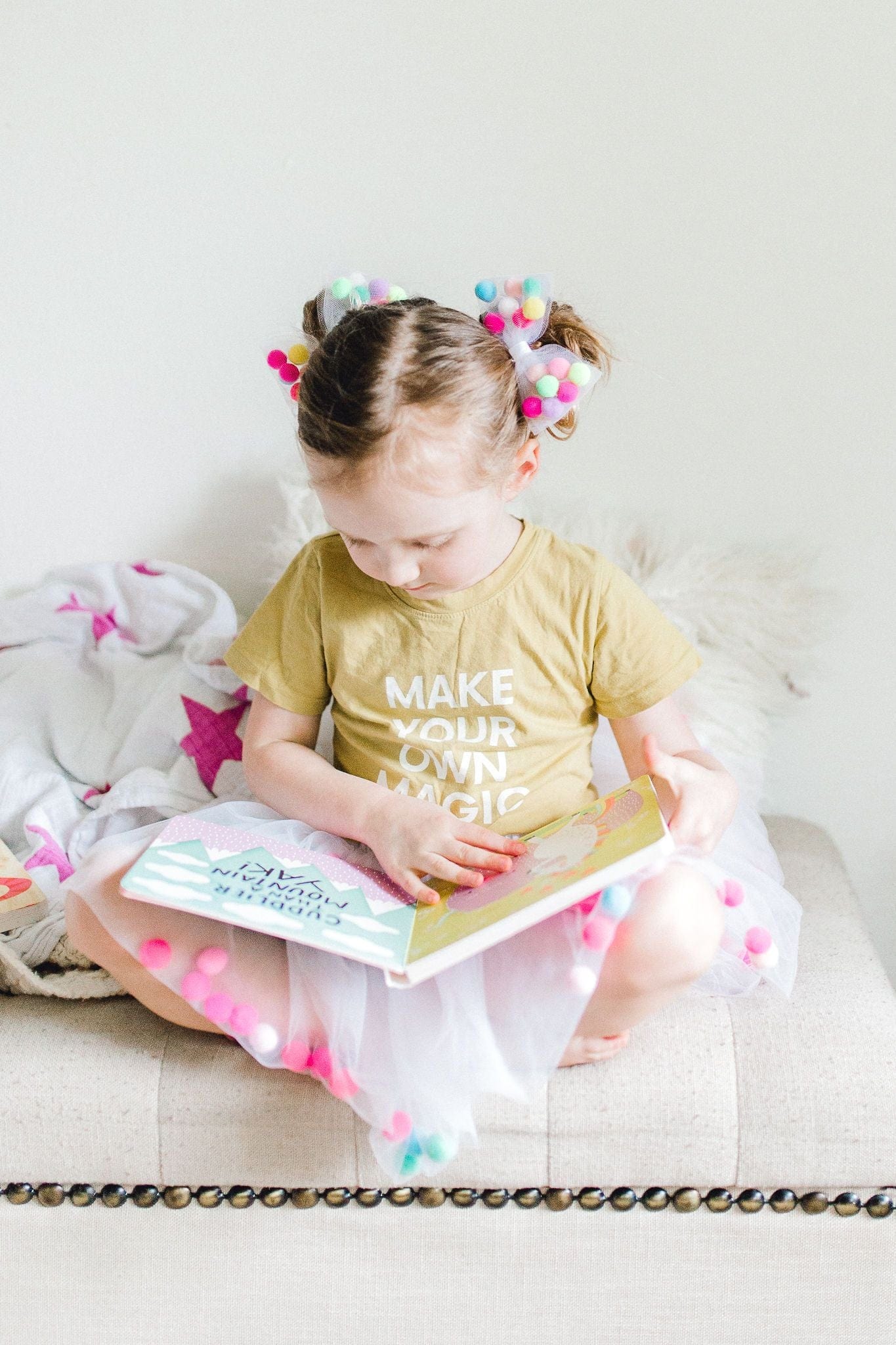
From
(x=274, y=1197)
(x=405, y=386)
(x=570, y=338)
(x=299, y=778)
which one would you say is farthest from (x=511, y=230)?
(x=274, y=1197)

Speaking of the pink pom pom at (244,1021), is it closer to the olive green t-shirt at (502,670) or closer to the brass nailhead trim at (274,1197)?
the brass nailhead trim at (274,1197)

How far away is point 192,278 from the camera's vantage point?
4.23 feet

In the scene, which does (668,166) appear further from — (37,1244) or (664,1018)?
(37,1244)

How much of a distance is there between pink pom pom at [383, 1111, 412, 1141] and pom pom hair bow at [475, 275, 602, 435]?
1.70 ft

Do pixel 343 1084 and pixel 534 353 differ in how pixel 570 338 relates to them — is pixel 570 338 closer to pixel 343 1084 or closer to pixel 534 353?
pixel 534 353

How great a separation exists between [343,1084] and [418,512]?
1.32 feet

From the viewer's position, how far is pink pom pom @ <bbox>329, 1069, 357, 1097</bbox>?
81 cm

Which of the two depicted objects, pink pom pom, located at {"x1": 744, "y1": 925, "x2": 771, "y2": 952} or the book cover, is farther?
pink pom pom, located at {"x1": 744, "y1": 925, "x2": 771, "y2": 952}

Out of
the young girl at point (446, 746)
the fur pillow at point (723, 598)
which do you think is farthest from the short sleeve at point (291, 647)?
the fur pillow at point (723, 598)

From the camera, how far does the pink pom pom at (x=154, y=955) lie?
0.84 meters

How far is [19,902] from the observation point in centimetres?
99

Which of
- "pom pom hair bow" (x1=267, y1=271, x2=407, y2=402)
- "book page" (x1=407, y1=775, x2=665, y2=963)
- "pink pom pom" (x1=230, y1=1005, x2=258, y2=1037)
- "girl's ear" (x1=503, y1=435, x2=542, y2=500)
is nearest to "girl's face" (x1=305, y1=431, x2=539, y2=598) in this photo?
"girl's ear" (x1=503, y1=435, x2=542, y2=500)

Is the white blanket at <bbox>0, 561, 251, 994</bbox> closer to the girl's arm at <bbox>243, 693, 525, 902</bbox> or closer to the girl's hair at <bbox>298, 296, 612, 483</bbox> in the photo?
the girl's arm at <bbox>243, 693, 525, 902</bbox>

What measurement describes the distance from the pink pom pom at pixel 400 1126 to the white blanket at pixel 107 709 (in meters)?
0.36
